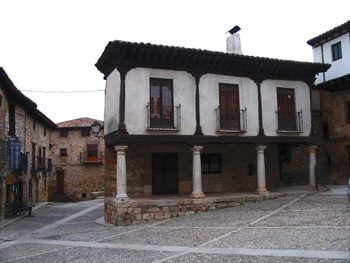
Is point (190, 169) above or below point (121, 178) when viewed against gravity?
above

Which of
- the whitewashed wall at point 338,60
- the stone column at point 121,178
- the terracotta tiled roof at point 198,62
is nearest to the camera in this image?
the stone column at point 121,178

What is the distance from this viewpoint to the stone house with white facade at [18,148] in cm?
1689

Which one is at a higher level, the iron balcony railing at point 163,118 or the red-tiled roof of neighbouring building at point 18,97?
the red-tiled roof of neighbouring building at point 18,97

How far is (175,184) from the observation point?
16.1 metres

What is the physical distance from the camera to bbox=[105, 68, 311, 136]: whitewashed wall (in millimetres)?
13750

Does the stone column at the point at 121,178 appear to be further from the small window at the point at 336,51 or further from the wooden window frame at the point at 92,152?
the wooden window frame at the point at 92,152

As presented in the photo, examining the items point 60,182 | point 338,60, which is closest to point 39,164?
point 60,182

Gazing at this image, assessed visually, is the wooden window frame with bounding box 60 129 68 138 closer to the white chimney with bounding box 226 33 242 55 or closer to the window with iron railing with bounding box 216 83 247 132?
the white chimney with bounding box 226 33 242 55

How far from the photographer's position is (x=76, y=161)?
112 ft

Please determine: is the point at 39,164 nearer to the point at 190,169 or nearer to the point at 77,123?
the point at 77,123

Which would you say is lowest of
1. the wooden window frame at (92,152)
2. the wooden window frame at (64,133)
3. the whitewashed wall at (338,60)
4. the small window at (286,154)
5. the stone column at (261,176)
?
the stone column at (261,176)

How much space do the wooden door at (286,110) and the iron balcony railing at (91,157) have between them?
22002mm

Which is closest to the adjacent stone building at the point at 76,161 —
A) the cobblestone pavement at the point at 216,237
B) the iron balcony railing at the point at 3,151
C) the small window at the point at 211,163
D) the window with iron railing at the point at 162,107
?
the iron balcony railing at the point at 3,151

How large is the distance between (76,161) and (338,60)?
2466 centimetres
